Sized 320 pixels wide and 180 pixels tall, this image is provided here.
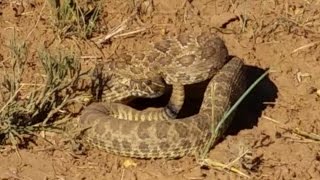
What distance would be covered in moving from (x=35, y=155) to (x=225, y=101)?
5.03 ft

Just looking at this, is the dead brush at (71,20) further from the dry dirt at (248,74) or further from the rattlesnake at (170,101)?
the rattlesnake at (170,101)

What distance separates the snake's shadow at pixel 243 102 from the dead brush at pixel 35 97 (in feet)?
2.23

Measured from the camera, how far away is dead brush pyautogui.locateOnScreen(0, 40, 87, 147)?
19.4 ft

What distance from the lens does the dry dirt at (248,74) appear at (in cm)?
581

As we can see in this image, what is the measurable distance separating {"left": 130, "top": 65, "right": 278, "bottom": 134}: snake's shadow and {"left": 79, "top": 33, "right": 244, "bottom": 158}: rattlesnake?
257 mm

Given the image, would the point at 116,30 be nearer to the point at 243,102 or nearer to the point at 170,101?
the point at 243,102

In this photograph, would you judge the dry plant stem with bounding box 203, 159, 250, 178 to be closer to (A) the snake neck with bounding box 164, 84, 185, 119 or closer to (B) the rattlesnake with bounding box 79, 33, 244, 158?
(B) the rattlesnake with bounding box 79, 33, 244, 158

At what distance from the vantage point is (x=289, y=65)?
743 centimetres

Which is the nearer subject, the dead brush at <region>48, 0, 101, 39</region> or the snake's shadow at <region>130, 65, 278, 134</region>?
the snake's shadow at <region>130, 65, 278, 134</region>

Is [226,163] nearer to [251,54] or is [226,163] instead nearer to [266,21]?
[251,54]

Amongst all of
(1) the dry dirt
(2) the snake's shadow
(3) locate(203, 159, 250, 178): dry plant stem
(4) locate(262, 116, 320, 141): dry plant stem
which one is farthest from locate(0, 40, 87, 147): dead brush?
(4) locate(262, 116, 320, 141): dry plant stem

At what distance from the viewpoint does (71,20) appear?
716cm

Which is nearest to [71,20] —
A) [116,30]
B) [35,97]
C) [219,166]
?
[116,30]

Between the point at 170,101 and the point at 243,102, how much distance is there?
1.06m
